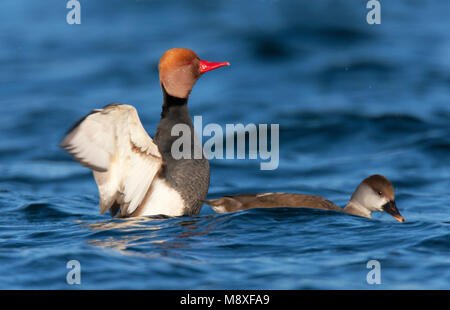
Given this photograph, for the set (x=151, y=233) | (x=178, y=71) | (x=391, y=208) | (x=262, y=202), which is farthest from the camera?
(x=391, y=208)

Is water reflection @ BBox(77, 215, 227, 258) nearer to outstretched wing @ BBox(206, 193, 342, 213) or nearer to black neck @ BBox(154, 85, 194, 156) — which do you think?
outstretched wing @ BBox(206, 193, 342, 213)

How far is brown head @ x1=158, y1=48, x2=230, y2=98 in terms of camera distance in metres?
7.09

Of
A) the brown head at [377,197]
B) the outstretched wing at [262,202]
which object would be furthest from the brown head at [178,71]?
the brown head at [377,197]

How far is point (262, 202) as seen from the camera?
695 centimetres

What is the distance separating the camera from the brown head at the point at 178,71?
7.09m

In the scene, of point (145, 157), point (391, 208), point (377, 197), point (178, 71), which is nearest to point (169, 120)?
point (178, 71)

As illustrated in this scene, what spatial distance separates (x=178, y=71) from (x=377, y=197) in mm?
2450

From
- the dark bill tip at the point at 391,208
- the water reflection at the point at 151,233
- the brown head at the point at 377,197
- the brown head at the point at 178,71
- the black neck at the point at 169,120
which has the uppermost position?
the brown head at the point at 178,71

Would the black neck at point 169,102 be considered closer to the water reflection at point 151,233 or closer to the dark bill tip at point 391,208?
the water reflection at point 151,233

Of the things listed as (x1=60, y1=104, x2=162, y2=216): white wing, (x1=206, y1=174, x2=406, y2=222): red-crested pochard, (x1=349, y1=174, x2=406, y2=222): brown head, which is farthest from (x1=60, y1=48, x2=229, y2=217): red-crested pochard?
(x1=349, y1=174, x2=406, y2=222): brown head

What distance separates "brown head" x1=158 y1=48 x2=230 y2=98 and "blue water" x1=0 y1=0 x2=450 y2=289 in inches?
50.2

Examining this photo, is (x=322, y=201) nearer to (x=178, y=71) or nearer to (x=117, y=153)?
(x=178, y=71)

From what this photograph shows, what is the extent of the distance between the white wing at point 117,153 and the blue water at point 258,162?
0.30 m
